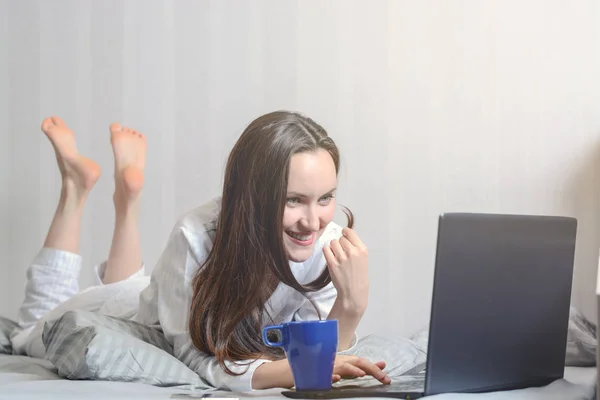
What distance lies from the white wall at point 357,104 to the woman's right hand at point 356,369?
3.89ft

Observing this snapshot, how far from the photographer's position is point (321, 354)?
1.02 m

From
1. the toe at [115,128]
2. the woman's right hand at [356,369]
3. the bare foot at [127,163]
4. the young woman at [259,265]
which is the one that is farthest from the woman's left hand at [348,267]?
the toe at [115,128]

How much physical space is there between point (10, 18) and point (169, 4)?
515 millimetres

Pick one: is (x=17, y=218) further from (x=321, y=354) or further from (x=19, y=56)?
(x=321, y=354)

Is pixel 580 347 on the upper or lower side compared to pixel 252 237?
lower

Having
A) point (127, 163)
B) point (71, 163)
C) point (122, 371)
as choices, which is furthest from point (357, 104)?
point (122, 371)

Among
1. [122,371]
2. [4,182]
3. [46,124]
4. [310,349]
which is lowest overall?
[122,371]

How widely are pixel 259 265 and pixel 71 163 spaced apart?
2.84 feet

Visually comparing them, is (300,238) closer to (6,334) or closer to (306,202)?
(306,202)

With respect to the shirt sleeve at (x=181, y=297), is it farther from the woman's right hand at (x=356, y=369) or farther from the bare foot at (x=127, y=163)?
the bare foot at (x=127, y=163)

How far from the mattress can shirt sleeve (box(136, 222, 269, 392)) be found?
0.29 ft

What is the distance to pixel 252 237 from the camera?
57.1 inches

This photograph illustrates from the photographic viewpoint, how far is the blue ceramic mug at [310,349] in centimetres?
101

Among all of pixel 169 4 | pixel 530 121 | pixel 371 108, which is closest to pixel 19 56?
pixel 169 4
